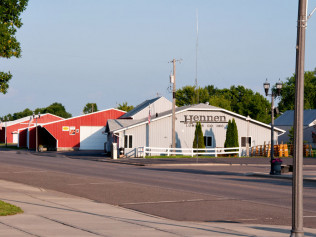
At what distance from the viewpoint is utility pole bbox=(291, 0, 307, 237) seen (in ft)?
32.3

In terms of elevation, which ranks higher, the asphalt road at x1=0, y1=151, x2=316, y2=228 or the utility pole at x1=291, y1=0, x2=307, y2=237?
the utility pole at x1=291, y1=0, x2=307, y2=237

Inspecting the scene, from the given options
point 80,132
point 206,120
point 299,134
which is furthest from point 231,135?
point 299,134

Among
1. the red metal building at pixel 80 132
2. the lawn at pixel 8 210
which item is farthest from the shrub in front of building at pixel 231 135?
the lawn at pixel 8 210

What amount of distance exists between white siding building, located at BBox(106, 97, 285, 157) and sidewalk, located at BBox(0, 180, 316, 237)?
41913 millimetres

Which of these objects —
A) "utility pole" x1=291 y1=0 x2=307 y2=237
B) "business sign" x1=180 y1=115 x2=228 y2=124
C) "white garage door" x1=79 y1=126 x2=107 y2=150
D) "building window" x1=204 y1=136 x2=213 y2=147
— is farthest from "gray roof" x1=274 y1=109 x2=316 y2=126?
"utility pole" x1=291 y1=0 x2=307 y2=237

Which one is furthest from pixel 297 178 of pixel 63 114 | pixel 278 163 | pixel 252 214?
pixel 63 114

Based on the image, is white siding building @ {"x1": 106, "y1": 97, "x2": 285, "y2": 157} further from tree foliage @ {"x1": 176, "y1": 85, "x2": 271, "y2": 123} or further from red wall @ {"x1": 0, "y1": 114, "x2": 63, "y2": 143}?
tree foliage @ {"x1": 176, "y1": 85, "x2": 271, "y2": 123}

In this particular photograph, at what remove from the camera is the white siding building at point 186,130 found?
59.1 meters

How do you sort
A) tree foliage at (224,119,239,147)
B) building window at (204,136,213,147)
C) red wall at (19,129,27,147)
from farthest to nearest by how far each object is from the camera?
red wall at (19,129,27,147), building window at (204,136,213,147), tree foliage at (224,119,239,147)

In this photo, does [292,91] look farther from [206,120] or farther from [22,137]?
[206,120]

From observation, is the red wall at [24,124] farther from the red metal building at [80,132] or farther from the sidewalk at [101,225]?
the sidewalk at [101,225]

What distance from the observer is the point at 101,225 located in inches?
490

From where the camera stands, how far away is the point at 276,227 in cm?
1316

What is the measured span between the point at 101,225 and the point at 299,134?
4838 mm
